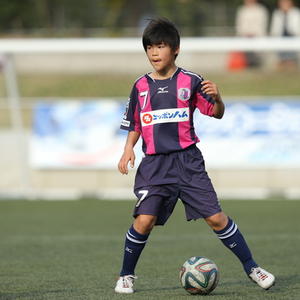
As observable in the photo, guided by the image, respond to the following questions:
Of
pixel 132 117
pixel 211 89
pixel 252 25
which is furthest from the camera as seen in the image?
pixel 252 25

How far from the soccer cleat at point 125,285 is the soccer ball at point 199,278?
354 mm

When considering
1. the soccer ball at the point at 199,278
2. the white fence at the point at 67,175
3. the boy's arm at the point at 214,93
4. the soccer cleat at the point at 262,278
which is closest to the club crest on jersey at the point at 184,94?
the boy's arm at the point at 214,93

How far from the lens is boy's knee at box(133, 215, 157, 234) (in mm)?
6152

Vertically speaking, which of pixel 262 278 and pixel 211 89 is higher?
pixel 211 89

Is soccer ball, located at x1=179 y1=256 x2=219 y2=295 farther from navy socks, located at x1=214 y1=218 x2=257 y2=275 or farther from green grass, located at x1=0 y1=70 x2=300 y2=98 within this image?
green grass, located at x1=0 y1=70 x2=300 y2=98

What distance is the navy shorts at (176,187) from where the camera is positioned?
6129 mm

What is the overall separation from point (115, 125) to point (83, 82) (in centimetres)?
468

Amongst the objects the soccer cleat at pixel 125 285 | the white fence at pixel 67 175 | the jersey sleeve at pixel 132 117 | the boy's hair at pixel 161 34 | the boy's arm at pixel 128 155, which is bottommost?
the white fence at pixel 67 175

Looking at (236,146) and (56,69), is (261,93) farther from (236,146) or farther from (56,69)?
(56,69)

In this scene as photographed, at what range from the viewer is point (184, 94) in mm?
6195

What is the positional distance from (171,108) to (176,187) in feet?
1.77

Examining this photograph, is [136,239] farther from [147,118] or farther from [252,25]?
[252,25]

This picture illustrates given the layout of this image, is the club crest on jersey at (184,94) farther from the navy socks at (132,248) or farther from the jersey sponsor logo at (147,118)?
the navy socks at (132,248)

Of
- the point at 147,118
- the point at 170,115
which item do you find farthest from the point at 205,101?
the point at 147,118
